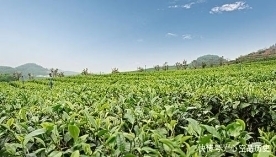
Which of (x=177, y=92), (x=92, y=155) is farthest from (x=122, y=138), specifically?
(x=177, y=92)

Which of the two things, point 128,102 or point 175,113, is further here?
point 128,102

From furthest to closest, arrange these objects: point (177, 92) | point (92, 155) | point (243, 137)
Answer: point (177, 92), point (243, 137), point (92, 155)

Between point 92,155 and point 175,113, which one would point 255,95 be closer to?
point 175,113

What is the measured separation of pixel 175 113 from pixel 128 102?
91 cm

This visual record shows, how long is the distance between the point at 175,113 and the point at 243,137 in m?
0.91

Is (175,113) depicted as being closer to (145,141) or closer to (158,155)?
(145,141)

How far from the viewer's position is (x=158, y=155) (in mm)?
1747

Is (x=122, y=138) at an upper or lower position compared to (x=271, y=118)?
upper

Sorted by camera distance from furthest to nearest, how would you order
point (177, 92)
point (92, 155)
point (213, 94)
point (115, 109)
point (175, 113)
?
point (177, 92)
point (213, 94)
point (115, 109)
point (175, 113)
point (92, 155)

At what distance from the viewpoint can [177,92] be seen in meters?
5.51

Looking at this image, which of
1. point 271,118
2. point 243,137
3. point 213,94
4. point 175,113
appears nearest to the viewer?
point 243,137

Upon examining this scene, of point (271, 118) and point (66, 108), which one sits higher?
point (66, 108)

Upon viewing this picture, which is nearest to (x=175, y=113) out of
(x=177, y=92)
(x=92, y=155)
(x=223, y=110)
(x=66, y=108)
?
(x=66, y=108)

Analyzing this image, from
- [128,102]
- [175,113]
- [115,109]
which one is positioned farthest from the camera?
[128,102]
